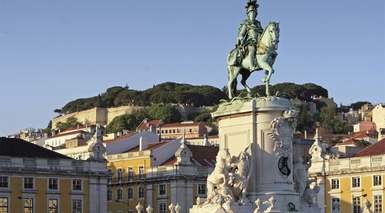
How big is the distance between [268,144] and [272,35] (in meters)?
3.44

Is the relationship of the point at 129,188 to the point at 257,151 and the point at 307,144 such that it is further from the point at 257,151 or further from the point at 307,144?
the point at 257,151

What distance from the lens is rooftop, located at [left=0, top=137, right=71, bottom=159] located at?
71.9m

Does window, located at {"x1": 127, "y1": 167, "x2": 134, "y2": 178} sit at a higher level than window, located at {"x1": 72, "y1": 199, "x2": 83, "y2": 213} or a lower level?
higher

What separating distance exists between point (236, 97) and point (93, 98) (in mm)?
155046

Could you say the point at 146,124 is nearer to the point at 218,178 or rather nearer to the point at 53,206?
the point at 53,206

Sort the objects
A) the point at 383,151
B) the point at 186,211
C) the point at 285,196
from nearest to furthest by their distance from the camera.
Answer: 1. the point at 285,196
2. the point at 383,151
3. the point at 186,211

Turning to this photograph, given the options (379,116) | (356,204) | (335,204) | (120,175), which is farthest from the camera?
(379,116)

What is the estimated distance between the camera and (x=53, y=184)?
7244 centimetres

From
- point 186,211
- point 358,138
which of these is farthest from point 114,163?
point 358,138

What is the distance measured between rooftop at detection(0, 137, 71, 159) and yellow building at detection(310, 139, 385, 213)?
17380 millimetres

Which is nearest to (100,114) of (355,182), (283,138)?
(355,182)

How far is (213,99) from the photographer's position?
7003 inches

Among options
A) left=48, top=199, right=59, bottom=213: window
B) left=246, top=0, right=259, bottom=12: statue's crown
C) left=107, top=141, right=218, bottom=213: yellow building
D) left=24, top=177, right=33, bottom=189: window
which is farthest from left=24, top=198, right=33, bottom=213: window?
left=246, top=0, right=259, bottom=12: statue's crown

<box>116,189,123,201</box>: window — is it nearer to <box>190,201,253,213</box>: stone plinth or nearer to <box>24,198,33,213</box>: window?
<box>24,198,33,213</box>: window
